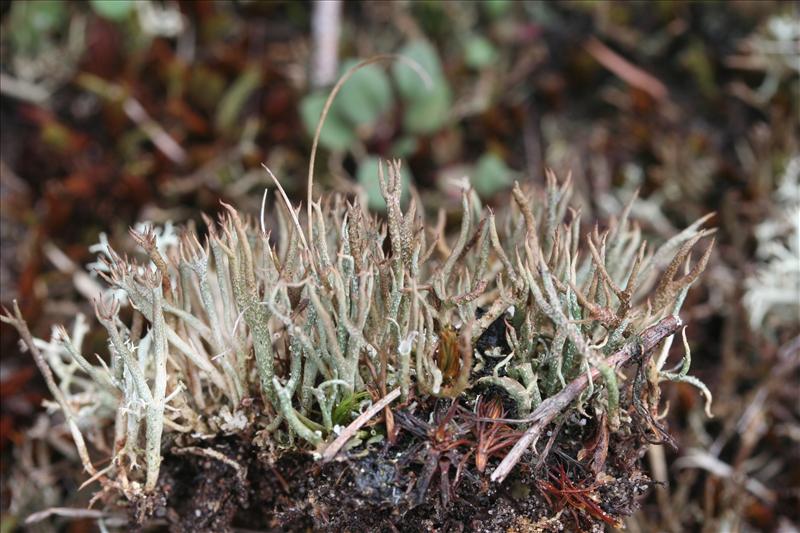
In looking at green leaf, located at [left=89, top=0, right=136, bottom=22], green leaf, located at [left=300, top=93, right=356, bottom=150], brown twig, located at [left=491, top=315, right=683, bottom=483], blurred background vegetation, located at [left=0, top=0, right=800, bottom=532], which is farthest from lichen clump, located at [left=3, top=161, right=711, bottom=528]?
green leaf, located at [left=89, top=0, right=136, bottom=22]

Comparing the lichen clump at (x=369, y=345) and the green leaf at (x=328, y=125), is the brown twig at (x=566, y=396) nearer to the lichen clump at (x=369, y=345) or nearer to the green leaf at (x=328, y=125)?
the lichen clump at (x=369, y=345)

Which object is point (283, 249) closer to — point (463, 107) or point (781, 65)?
point (463, 107)

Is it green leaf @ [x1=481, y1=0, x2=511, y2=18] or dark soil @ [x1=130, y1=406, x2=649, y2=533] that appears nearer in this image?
dark soil @ [x1=130, y1=406, x2=649, y2=533]

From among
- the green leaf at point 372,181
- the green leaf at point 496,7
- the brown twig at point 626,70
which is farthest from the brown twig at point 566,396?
the green leaf at point 496,7

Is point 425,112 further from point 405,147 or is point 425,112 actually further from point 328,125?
point 328,125

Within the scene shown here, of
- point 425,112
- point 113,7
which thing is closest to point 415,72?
point 425,112

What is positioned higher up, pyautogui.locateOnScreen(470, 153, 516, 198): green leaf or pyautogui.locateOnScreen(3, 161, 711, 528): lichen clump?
pyautogui.locateOnScreen(3, 161, 711, 528): lichen clump

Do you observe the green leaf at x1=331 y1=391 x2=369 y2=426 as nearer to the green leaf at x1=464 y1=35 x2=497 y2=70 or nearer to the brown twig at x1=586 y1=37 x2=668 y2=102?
the green leaf at x1=464 y1=35 x2=497 y2=70
